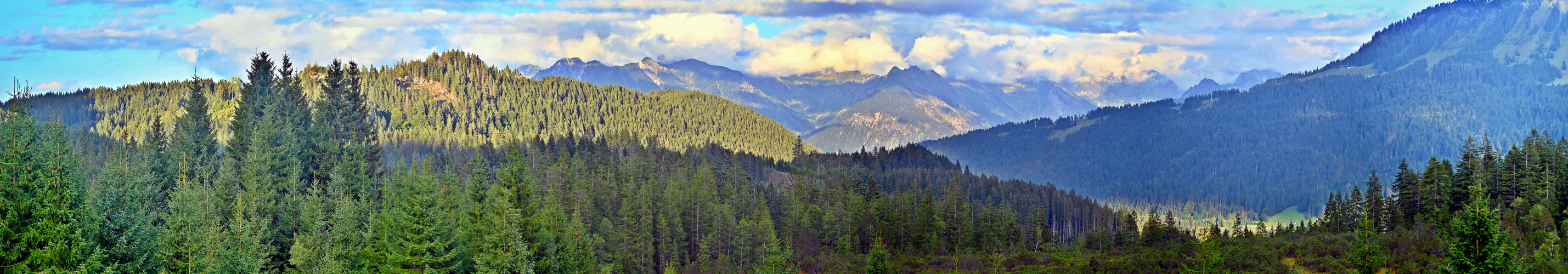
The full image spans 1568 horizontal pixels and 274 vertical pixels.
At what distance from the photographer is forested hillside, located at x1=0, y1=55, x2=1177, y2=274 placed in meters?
37.0

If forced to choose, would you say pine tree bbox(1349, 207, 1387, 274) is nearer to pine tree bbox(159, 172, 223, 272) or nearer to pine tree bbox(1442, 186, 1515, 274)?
pine tree bbox(1442, 186, 1515, 274)

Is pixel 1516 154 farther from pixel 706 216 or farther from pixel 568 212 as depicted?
pixel 568 212

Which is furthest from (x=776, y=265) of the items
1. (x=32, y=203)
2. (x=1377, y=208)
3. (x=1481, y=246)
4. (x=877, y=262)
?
(x=1377, y=208)

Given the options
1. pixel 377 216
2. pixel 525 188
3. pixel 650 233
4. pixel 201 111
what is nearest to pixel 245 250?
pixel 377 216

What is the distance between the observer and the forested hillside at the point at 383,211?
3703 cm

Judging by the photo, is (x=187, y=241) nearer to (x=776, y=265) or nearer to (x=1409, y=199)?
(x=776, y=265)

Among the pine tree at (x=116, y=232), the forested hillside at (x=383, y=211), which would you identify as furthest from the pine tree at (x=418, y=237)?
the pine tree at (x=116, y=232)

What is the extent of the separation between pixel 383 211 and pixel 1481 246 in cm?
5497

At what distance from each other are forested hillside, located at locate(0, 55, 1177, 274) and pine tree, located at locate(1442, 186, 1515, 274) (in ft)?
150

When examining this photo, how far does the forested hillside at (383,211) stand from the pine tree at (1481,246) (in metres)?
Answer: 45.6

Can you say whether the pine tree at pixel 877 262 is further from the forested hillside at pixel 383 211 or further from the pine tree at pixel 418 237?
the pine tree at pixel 418 237

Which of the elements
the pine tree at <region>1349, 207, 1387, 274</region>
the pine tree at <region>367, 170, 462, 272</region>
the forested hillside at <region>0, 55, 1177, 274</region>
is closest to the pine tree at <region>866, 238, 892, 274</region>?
the forested hillside at <region>0, 55, 1177, 274</region>

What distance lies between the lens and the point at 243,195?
62.3m

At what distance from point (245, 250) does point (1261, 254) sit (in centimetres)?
7118
